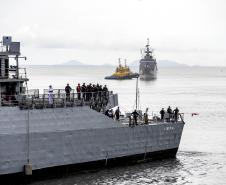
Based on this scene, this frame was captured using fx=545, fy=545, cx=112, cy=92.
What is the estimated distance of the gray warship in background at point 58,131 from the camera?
27703 millimetres

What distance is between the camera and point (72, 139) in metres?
30.0

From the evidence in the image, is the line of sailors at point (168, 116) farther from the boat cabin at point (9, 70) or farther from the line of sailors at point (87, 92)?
the boat cabin at point (9, 70)

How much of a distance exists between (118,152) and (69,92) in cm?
468

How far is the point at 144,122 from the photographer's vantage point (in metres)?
34.8

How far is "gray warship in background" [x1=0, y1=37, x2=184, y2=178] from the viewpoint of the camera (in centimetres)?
2770

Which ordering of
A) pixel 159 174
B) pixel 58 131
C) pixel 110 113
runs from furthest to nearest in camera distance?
pixel 110 113 < pixel 159 174 < pixel 58 131

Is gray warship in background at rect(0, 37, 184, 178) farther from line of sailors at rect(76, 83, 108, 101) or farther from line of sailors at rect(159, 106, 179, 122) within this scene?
line of sailors at rect(159, 106, 179, 122)

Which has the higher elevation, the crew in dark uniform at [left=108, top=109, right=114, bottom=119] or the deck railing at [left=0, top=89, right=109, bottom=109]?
the deck railing at [left=0, top=89, right=109, bottom=109]

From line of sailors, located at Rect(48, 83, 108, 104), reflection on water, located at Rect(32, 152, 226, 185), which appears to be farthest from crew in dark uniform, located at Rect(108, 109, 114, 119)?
reflection on water, located at Rect(32, 152, 226, 185)

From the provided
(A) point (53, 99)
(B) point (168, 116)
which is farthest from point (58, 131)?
(B) point (168, 116)

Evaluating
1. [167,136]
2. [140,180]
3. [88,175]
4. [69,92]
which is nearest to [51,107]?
[69,92]

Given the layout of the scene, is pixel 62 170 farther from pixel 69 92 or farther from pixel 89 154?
pixel 69 92

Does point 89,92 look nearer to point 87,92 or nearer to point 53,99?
point 87,92

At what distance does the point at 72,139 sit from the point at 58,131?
113 centimetres
